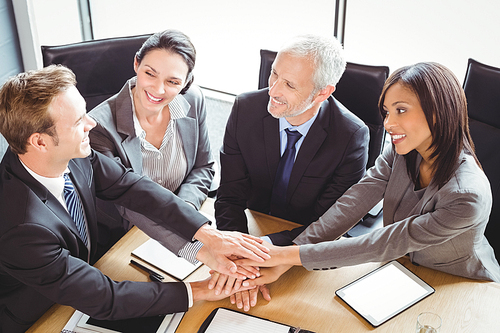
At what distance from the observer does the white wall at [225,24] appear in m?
3.32

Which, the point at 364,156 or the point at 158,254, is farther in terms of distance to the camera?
the point at 364,156

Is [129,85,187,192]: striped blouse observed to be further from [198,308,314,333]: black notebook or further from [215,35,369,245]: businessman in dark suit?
[198,308,314,333]: black notebook

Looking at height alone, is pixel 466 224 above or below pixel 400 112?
below

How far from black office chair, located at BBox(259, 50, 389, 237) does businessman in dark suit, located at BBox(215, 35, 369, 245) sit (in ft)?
0.41

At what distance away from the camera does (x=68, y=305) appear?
146 centimetres

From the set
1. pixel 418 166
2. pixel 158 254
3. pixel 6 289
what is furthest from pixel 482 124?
pixel 6 289

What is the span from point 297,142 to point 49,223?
1.14 meters

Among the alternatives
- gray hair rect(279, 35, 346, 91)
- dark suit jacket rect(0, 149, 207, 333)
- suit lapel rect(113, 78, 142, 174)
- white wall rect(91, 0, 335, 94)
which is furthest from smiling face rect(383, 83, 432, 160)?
white wall rect(91, 0, 335, 94)

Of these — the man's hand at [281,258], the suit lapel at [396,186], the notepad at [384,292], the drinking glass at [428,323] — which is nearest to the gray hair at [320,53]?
the suit lapel at [396,186]

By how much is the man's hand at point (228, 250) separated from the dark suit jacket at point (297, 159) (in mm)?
167

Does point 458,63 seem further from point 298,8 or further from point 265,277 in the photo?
point 265,277

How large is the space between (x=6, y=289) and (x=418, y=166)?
1.55 metres

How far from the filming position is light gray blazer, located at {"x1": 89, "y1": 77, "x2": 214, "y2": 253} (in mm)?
1900

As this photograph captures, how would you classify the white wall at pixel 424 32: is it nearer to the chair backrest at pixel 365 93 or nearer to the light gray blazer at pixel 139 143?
the chair backrest at pixel 365 93
